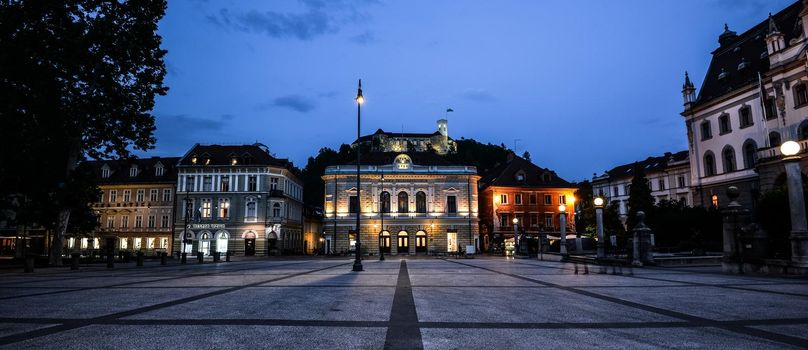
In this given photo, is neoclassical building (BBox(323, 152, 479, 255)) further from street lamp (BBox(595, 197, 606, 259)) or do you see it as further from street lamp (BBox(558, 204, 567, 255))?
street lamp (BBox(595, 197, 606, 259))

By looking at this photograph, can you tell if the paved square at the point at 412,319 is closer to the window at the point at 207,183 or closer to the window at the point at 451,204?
the window at the point at 207,183

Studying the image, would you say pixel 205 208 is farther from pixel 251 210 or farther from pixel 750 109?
pixel 750 109

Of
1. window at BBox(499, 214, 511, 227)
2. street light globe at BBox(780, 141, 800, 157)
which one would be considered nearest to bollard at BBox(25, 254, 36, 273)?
street light globe at BBox(780, 141, 800, 157)

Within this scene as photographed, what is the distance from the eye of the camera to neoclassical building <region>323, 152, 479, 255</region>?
5500 cm

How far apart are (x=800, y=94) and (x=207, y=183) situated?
2270 inches

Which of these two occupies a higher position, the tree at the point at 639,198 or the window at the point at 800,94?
the window at the point at 800,94

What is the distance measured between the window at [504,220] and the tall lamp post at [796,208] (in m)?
45.8

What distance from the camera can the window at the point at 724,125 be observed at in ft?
130

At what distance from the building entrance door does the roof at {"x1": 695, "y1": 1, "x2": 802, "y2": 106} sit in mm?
49920

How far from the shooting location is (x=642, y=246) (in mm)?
20750

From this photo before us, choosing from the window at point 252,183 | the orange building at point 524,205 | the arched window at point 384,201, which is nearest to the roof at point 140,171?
the window at point 252,183

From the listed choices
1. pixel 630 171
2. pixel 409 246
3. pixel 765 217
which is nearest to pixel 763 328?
pixel 765 217

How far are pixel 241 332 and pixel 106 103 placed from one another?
1033 inches

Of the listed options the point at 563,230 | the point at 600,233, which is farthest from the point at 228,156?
the point at 600,233
